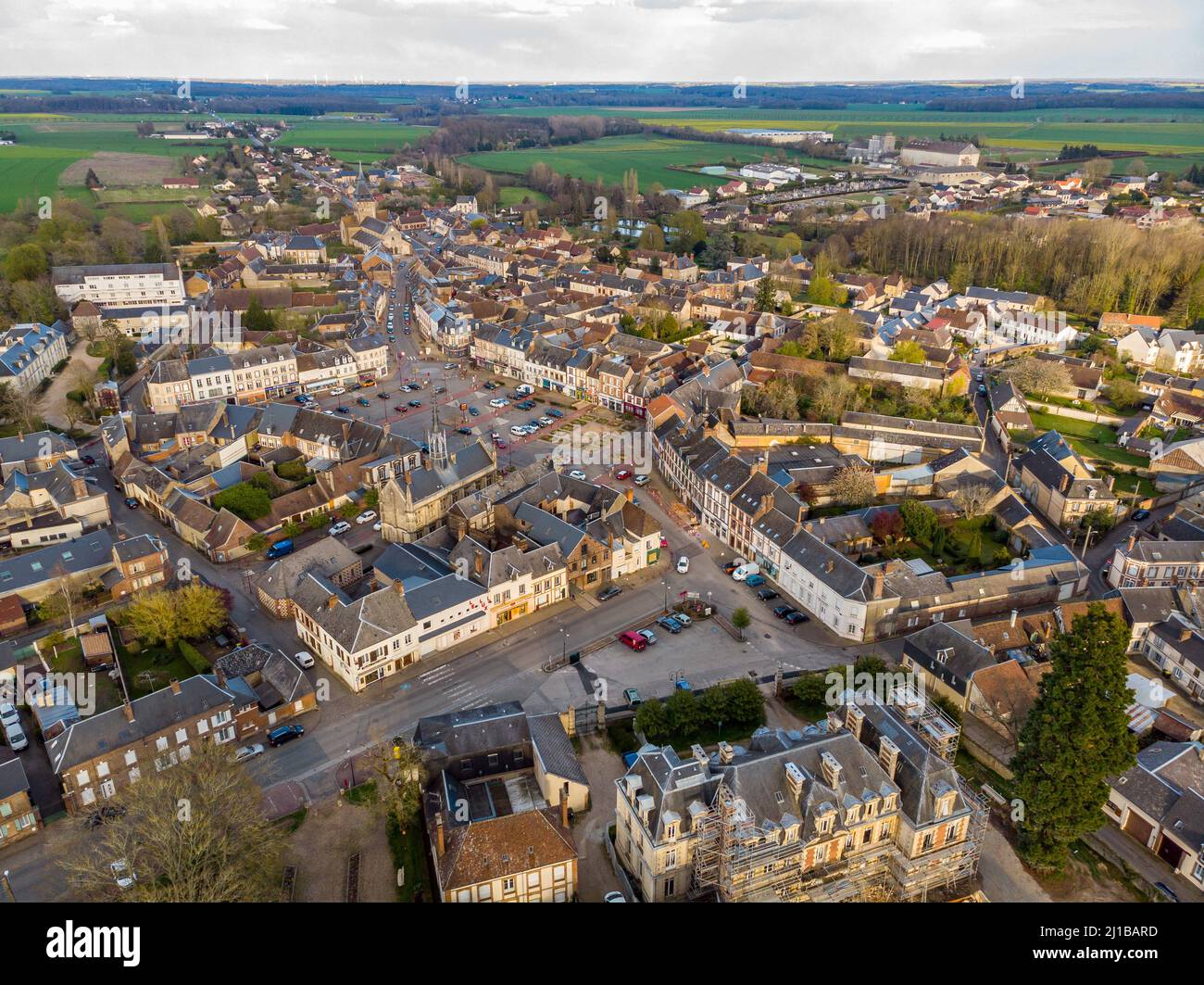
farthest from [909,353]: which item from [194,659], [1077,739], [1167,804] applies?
[194,659]

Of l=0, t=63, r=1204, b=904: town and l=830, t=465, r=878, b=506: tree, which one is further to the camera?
l=830, t=465, r=878, b=506: tree

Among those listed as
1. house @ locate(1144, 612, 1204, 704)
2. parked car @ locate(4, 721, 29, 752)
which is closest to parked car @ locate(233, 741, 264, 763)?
parked car @ locate(4, 721, 29, 752)

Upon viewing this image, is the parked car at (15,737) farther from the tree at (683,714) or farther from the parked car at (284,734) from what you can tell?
the tree at (683,714)

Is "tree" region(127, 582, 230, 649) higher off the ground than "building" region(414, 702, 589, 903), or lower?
higher

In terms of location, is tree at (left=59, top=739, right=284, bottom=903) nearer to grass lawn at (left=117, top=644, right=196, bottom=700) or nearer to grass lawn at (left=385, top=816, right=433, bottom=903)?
grass lawn at (left=385, top=816, right=433, bottom=903)

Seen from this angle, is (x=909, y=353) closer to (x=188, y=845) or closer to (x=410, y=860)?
(x=410, y=860)

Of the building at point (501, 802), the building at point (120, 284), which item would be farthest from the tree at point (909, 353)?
the building at point (120, 284)
